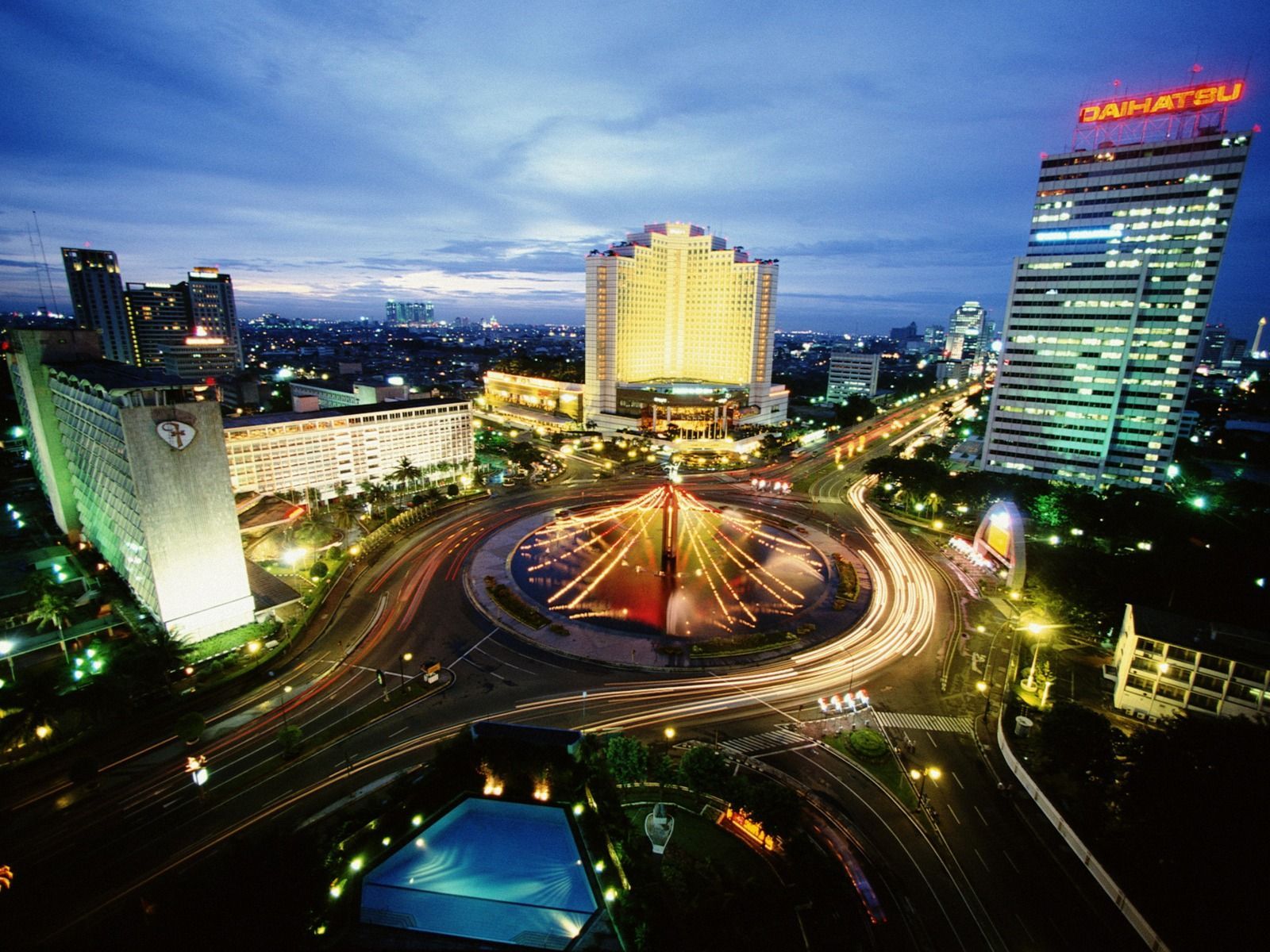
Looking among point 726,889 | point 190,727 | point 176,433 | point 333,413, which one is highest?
point 176,433

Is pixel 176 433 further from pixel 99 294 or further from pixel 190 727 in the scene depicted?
pixel 99 294

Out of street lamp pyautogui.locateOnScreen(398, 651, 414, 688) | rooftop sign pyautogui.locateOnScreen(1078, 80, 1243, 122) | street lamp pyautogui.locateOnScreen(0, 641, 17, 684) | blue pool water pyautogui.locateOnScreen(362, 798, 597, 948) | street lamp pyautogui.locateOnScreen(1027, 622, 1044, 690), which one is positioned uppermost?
rooftop sign pyautogui.locateOnScreen(1078, 80, 1243, 122)

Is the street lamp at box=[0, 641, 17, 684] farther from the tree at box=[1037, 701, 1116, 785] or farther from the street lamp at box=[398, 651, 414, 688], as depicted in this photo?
the tree at box=[1037, 701, 1116, 785]

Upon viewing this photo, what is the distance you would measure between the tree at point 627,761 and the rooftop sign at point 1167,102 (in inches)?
4119

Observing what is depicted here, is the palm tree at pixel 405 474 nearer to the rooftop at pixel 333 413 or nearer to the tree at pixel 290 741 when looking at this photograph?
the rooftop at pixel 333 413

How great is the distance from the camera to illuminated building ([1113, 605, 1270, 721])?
37594mm

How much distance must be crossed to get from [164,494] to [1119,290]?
11578cm

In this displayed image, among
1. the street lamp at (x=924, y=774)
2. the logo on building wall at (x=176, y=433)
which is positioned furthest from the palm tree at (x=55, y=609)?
the street lamp at (x=924, y=774)

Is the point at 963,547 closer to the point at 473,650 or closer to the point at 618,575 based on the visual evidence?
the point at 618,575

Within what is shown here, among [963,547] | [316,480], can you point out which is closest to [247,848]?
[316,480]

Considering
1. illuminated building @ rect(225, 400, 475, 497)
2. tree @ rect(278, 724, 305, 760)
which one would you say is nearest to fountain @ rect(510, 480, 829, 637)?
tree @ rect(278, 724, 305, 760)

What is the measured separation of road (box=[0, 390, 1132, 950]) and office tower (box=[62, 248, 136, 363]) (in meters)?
183

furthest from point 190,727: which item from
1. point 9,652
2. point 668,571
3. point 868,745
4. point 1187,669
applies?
point 1187,669

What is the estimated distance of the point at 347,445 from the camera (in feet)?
288
